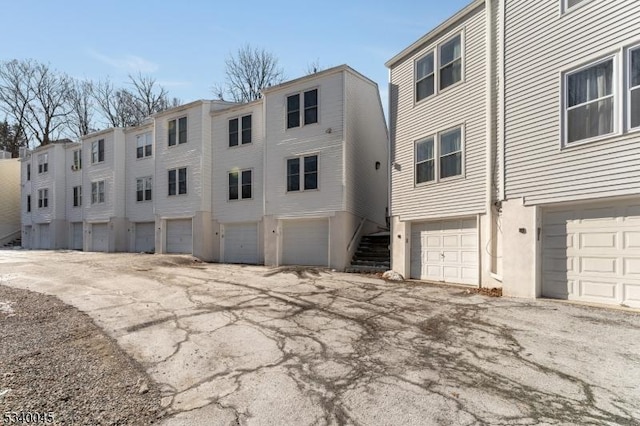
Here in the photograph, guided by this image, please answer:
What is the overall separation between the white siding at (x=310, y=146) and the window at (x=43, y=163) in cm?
2300

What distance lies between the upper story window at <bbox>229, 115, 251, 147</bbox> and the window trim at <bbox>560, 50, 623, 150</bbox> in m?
13.5

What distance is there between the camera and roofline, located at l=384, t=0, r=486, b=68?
1084cm

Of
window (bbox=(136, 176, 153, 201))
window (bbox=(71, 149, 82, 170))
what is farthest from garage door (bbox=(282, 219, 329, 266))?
window (bbox=(71, 149, 82, 170))

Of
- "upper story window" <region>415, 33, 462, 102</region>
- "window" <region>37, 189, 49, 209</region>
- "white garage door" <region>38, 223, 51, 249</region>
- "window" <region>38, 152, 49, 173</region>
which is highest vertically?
"upper story window" <region>415, 33, 462, 102</region>

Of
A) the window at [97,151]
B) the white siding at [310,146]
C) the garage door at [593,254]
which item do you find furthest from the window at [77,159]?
the garage door at [593,254]

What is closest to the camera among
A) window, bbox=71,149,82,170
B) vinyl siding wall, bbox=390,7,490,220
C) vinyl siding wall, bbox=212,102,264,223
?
vinyl siding wall, bbox=390,7,490,220

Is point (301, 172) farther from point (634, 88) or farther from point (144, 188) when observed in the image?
point (144, 188)

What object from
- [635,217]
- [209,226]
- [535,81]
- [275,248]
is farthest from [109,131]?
[635,217]

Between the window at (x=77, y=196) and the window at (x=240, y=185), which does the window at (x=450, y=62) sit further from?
the window at (x=77, y=196)

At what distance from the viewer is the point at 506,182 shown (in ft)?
31.9

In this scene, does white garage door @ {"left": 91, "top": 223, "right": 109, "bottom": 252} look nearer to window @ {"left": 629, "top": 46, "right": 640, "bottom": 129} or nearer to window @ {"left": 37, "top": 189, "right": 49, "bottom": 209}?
window @ {"left": 37, "top": 189, "right": 49, "bottom": 209}

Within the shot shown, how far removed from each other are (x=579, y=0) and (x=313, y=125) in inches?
384

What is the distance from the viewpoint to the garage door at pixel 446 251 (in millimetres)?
11086

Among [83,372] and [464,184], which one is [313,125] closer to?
[464,184]
